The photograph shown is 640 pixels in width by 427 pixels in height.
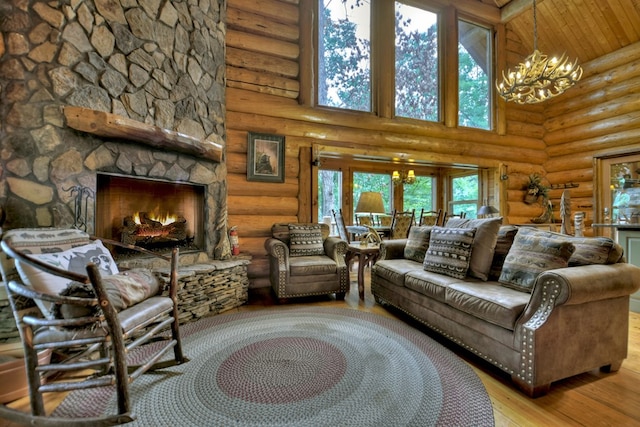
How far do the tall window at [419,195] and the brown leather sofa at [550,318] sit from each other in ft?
19.2

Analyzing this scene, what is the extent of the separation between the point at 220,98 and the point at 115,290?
2645 mm

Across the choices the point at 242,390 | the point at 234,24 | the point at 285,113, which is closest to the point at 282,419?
the point at 242,390

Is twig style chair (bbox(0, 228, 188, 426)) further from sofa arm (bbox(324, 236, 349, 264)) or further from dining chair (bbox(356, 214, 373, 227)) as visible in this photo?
dining chair (bbox(356, 214, 373, 227))

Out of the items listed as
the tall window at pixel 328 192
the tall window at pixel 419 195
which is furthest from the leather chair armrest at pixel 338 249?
the tall window at pixel 419 195

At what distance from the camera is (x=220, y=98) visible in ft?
11.2

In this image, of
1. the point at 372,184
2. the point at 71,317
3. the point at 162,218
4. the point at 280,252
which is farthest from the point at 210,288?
the point at 372,184

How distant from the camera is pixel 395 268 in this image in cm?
278

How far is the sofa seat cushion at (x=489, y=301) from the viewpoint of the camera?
165 centimetres

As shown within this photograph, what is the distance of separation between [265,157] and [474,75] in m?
4.44

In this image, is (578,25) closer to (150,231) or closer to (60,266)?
(150,231)

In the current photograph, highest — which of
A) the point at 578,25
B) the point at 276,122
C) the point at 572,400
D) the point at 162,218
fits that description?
the point at 578,25

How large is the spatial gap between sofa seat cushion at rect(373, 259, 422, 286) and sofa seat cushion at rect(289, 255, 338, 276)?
508 millimetres

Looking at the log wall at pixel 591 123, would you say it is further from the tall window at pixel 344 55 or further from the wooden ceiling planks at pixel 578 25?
the tall window at pixel 344 55

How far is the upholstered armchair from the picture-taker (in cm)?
310
